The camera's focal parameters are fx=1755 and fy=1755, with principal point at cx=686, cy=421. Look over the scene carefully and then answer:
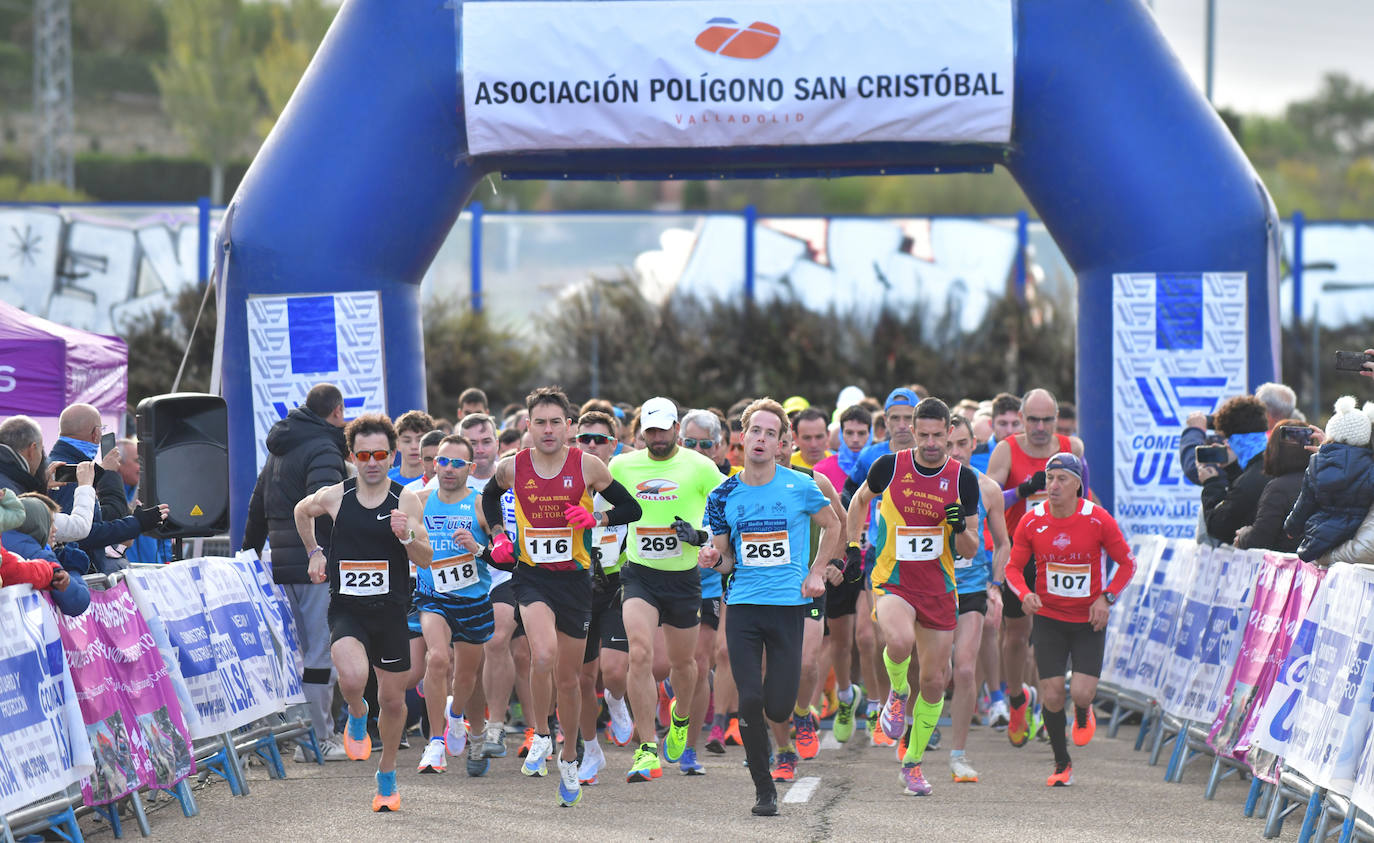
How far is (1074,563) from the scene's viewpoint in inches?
400

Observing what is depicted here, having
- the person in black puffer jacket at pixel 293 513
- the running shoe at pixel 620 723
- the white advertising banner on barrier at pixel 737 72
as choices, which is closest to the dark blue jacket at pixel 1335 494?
the running shoe at pixel 620 723

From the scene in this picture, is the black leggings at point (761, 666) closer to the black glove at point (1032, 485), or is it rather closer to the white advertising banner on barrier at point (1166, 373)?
the black glove at point (1032, 485)

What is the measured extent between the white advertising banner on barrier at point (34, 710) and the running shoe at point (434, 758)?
2591 mm

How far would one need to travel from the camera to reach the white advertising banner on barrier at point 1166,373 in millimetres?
13445

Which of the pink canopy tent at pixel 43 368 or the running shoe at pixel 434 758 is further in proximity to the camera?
the pink canopy tent at pixel 43 368

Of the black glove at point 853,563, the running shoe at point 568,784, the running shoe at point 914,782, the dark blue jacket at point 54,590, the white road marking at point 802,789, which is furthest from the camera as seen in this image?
the black glove at point 853,563

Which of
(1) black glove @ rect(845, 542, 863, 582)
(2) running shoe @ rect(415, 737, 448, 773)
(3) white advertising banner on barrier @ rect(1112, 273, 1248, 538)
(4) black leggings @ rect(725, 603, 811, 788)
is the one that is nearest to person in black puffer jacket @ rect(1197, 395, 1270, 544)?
(3) white advertising banner on barrier @ rect(1112, 273, 1248, 538)

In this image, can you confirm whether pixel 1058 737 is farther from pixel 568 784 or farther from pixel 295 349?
pixel 295 349

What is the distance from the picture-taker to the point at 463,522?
1052cm

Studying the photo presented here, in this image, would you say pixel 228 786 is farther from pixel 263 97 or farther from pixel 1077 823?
pixel 263 97

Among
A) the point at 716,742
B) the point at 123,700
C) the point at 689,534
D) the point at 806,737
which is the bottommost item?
the point at 716,742

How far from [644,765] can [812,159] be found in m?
5.72

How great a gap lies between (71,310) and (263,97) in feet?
176

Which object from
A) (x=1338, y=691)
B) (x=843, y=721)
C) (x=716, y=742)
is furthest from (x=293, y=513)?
(x=1338, y=691)
